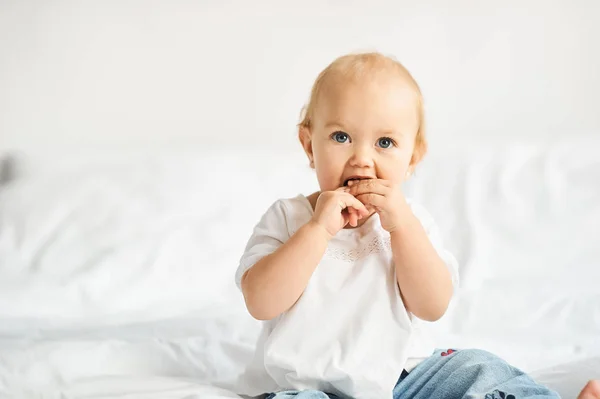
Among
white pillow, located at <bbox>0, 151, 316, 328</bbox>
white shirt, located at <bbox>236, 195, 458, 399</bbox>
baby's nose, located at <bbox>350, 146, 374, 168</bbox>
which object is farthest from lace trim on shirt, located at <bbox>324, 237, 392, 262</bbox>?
white pillow, located at <bbox>0, 151, 316, 328</bbox>

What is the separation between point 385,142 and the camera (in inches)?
44.6

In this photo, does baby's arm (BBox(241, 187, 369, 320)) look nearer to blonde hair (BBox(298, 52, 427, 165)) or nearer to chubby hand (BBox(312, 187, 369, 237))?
chubby hand (BBox(312, 187, 369, 237))

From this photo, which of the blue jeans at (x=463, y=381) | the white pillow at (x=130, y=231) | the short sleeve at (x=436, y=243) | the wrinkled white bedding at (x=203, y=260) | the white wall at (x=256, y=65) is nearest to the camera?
the blue jeans at (x=463, y=381)

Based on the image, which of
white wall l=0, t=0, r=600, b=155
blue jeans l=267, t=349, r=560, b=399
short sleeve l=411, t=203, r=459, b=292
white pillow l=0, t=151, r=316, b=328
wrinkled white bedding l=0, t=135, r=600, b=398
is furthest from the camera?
white wall l=0, t=0, r=600, b=155

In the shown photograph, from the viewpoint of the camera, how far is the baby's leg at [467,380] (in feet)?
3.49

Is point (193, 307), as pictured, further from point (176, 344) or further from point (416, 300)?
point (416, 300)

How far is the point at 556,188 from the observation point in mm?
1949

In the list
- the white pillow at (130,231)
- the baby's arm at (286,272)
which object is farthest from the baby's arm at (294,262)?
the white pillow at (130,231)

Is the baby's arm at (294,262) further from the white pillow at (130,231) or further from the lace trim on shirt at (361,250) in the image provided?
the white pillow at (130,231)

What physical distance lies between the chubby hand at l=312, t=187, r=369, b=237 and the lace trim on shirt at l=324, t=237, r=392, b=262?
0.06 metres

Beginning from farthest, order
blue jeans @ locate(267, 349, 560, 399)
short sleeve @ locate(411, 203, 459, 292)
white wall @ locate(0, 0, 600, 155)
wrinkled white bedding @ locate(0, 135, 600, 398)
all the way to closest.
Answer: white wall @ locate(0, 0, 600, 155), wrinkled white bedding @ locate(0, 135, 600, 398), short sleeve @ locate(411, 203, 459, 292), blue jeans @ locate(267, 349, 560, 399)

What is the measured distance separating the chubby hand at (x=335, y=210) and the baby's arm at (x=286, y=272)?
0.01 meters

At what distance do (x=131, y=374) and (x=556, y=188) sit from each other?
1116mm

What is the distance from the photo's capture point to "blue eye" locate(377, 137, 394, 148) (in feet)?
3.70
